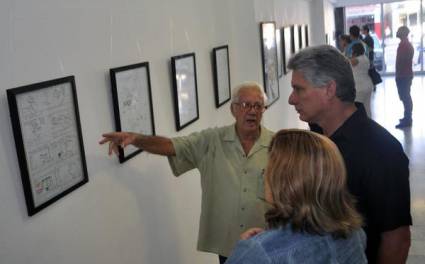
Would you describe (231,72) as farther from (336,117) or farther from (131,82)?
(336,117)

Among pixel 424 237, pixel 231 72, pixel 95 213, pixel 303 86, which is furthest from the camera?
pixel 424 237

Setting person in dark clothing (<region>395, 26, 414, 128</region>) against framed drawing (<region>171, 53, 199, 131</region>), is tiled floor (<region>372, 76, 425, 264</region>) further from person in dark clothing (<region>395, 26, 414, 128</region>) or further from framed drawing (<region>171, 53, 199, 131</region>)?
framed drawing (<region>171, 53, 199, 131</region>)

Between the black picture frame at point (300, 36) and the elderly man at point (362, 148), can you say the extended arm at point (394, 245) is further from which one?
the black picture frame at point (300, 36)

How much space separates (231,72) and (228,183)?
1.73m

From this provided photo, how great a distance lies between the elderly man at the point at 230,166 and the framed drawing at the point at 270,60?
2660 mm

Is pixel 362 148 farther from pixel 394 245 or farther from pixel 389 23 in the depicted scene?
pixel 389 23

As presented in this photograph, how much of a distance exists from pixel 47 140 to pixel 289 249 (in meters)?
1.00

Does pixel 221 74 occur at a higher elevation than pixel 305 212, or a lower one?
higher

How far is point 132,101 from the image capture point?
7.82 ft

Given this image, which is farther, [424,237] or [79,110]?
[424,237]

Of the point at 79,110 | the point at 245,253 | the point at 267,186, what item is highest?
the point at 79,110

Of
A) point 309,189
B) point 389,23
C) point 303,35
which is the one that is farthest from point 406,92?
point 389,23

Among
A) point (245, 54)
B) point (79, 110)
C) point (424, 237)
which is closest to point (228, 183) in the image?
point (79, 110)

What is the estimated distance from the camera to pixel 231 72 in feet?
13.3
